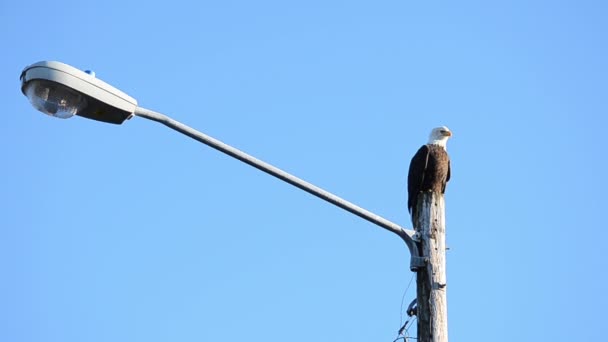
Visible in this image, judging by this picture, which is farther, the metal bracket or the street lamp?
the metal bracket

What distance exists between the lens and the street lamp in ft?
15.9

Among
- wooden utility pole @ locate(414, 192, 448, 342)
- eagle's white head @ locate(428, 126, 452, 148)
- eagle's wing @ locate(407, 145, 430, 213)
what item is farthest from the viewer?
eagle's white head @ locate(428, 126, 452, 148)

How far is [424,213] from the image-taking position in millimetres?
5441

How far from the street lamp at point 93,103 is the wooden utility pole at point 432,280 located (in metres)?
0.38

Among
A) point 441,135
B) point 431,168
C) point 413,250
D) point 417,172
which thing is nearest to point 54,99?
point 413,250

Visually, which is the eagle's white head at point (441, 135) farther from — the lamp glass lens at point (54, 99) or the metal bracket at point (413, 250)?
the lamp glass lens at point (54, 99)

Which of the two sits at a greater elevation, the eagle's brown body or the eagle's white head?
the eagle's white head

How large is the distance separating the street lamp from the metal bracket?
237mm

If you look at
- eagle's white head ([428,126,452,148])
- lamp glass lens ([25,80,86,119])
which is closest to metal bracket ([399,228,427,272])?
lamp glass lens ([25,80,86,119])

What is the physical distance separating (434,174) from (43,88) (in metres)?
3.15

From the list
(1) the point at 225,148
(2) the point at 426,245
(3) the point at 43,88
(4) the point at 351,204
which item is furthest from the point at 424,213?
(3) the point at 43,88

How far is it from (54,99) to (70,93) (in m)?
→ 0.09

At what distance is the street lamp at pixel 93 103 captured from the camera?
4.84m

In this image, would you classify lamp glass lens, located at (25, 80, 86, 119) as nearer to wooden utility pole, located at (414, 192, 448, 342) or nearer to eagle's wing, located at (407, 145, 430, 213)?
wooden utility pole, located at (414, 192, 448, 342)
